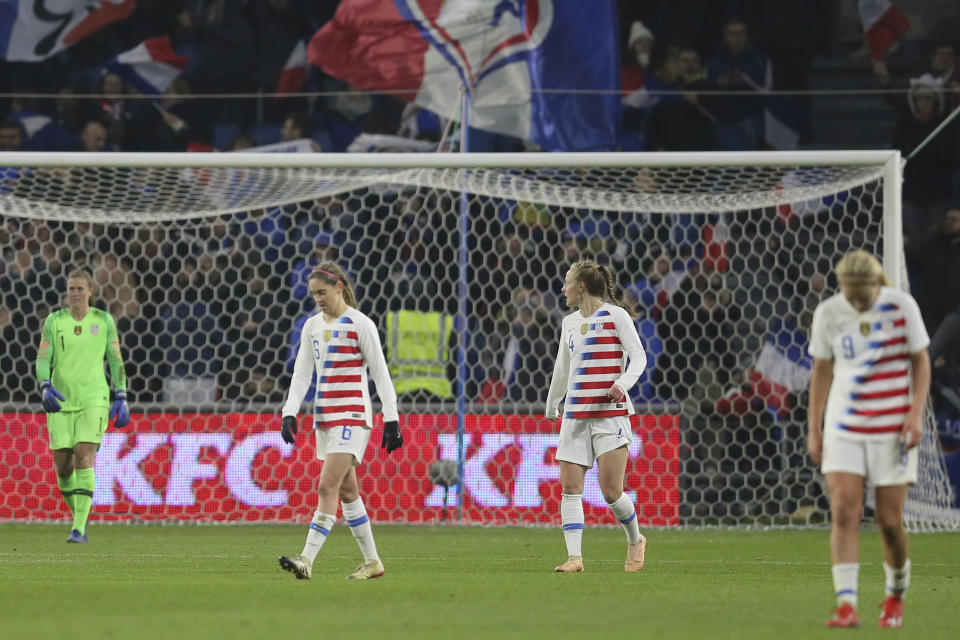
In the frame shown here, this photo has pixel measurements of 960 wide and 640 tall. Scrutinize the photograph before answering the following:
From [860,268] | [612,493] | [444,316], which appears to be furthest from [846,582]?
[444,316]

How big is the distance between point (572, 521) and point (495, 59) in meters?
7.28

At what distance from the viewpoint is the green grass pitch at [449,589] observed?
20.0ft

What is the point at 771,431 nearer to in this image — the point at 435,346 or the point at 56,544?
the point at 435,346

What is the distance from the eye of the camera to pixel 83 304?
38.6ft

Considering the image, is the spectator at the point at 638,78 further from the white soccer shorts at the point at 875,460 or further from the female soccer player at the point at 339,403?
the white soccer shorts at the point at 875,460

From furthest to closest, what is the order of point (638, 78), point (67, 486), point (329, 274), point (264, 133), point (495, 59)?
point (264, 133) < point (638, 78) < point (495, 59) < point (67, 486) < point (329, 274)

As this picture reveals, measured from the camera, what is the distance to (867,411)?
623 cm

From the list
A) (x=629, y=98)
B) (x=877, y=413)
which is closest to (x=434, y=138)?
(x=629, y=98)

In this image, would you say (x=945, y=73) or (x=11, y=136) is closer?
(x=11, y=136)

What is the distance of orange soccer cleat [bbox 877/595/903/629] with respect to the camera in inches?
247

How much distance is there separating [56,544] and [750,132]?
10.1 meters

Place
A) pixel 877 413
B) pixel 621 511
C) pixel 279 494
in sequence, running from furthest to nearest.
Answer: pixel 279 494 < pixel 621 511 < pixel 877 413

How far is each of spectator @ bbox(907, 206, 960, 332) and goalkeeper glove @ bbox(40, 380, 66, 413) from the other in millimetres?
8968

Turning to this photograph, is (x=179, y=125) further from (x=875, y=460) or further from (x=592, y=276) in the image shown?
(x=875, y=460)
